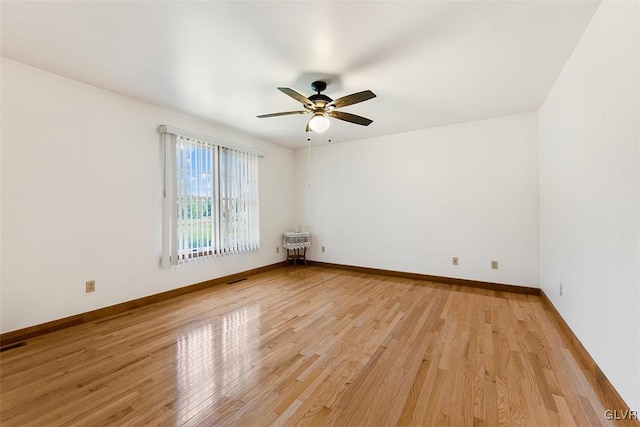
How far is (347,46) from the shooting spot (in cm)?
200

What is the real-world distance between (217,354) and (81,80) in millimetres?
2945

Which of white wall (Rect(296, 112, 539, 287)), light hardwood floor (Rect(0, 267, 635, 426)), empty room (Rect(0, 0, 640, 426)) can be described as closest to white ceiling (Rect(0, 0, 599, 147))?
empty room (Rect(0, 0, 640, 426))

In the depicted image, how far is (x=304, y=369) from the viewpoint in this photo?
71.0 inches

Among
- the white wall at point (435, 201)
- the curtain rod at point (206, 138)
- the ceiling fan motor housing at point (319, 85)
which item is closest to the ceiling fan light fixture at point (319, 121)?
the ceiling fan motor housing at point (319, 85)

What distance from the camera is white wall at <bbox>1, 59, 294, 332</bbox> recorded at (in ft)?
7.37

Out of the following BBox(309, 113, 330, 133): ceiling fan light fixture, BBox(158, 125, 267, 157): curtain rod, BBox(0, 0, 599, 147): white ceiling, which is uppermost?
BBox(0, 0, 599, 147): white ceiling

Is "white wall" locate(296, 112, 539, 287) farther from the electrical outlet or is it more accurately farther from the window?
the electrical outlet

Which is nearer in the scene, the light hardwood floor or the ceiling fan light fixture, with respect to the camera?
the light hardwood floor

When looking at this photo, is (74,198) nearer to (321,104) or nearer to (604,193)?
(321,104)

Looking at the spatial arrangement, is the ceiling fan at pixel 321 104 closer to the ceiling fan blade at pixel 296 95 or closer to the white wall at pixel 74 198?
the ceiling fan blade at pixel 296 95

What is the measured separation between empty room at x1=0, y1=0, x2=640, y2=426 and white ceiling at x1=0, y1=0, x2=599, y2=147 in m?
0.02

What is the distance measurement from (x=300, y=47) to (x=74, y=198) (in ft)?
8.66

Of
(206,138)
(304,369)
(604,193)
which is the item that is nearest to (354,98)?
(604,193)

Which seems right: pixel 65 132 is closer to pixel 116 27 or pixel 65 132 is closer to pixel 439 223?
pixel 116 27
